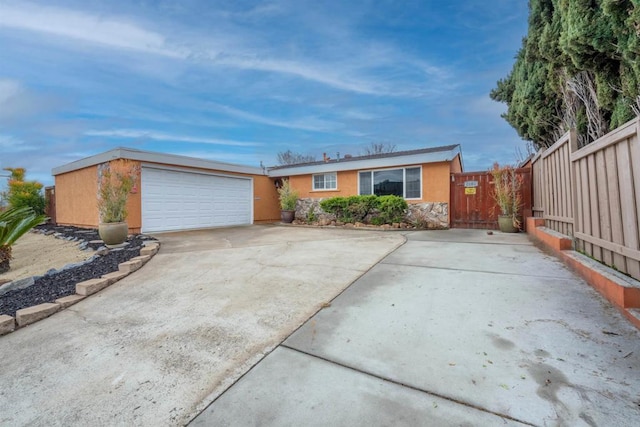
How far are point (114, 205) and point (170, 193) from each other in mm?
3350

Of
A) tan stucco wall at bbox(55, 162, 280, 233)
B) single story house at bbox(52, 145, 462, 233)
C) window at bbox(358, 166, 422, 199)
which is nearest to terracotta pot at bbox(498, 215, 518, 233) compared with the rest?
single story house at bbox(52, 145, 462, 233)


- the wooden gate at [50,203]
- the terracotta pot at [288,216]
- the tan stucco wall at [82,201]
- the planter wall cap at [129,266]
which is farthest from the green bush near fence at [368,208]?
the wooden gate at [50,203]

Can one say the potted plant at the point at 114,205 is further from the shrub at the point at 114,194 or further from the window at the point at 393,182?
the window at the point at 393,182

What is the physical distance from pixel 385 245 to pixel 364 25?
6.41m

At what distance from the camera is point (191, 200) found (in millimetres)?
9969

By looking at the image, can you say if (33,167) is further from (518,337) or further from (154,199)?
(518,337)

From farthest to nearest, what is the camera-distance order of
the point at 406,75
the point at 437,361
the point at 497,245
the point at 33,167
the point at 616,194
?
the point at 33,167, the point at 406,75, the point at 497,245, the point at 616,194, the point at 437,361

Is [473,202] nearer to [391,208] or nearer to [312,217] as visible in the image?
[391,208]

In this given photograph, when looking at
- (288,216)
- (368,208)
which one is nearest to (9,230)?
(288,216)

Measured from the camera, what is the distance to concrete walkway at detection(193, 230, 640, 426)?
56.7 inches

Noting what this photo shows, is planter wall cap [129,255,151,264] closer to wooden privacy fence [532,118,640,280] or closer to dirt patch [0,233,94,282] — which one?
dirt patch [0,233,94,282]

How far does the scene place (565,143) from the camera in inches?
174

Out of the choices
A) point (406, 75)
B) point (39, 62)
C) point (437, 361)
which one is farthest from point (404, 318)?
point (39, 62)

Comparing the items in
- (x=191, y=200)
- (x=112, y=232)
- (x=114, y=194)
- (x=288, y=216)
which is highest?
(x=191, y=200)
